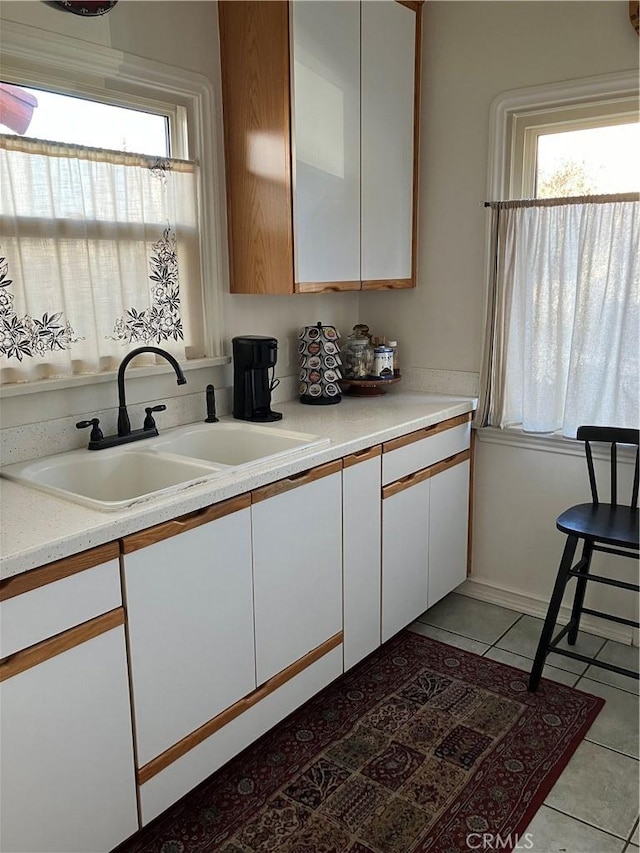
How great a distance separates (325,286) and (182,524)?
1.24 m

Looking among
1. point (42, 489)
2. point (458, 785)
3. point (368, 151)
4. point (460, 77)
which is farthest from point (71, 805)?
point (460, 77)

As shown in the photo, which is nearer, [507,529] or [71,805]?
[71,805]

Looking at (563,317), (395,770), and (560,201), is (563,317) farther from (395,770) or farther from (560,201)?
(395,770)

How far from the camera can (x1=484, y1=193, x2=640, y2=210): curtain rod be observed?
2.50 m

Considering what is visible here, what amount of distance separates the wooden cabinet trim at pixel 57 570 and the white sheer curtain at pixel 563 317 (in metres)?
1.88

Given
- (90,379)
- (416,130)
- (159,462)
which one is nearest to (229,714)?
(159,462)

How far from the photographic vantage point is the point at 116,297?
225 cm

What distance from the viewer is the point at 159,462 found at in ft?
7.01

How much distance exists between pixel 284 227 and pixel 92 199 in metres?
0.65

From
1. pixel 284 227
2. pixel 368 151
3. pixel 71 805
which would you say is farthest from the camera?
pixel 368 151

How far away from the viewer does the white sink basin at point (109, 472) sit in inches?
78.3

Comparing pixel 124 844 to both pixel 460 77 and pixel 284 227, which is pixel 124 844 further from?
pixel 460 77

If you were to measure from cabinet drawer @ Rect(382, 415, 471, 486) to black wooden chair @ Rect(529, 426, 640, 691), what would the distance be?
499 mm
